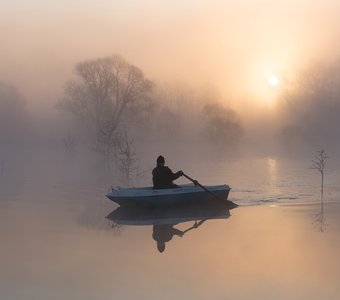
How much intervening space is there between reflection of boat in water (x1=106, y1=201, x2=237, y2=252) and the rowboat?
0.79 ft

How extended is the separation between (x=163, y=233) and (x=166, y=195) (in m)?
3.45

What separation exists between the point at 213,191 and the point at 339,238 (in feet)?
19.9

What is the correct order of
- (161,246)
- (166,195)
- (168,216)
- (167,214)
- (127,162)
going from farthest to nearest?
(127,162), (166,195), (167,214), (168,216), (161,246)

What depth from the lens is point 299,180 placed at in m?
26.5

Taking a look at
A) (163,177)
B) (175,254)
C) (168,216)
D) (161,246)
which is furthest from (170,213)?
(175,254)

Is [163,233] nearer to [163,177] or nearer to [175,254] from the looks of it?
[175,254]

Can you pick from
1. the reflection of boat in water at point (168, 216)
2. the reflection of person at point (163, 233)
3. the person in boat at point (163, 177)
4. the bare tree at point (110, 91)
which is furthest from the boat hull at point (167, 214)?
the bare tree at point (110, 91)

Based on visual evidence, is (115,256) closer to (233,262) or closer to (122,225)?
(233,262)

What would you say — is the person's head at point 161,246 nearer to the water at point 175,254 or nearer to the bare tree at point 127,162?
the water at point 175,254

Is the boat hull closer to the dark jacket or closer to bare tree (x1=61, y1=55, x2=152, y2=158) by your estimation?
the dark jacket

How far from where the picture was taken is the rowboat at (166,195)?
635 inches

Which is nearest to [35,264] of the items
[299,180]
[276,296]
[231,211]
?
[276,296]

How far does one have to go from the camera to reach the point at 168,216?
1553 centimetres

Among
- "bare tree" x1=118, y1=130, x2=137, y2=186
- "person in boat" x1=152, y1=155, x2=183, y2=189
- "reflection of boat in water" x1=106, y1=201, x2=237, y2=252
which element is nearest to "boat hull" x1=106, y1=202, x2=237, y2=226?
"reflection of boat in water" x1=106, y1=201, x2=237, y2=252
